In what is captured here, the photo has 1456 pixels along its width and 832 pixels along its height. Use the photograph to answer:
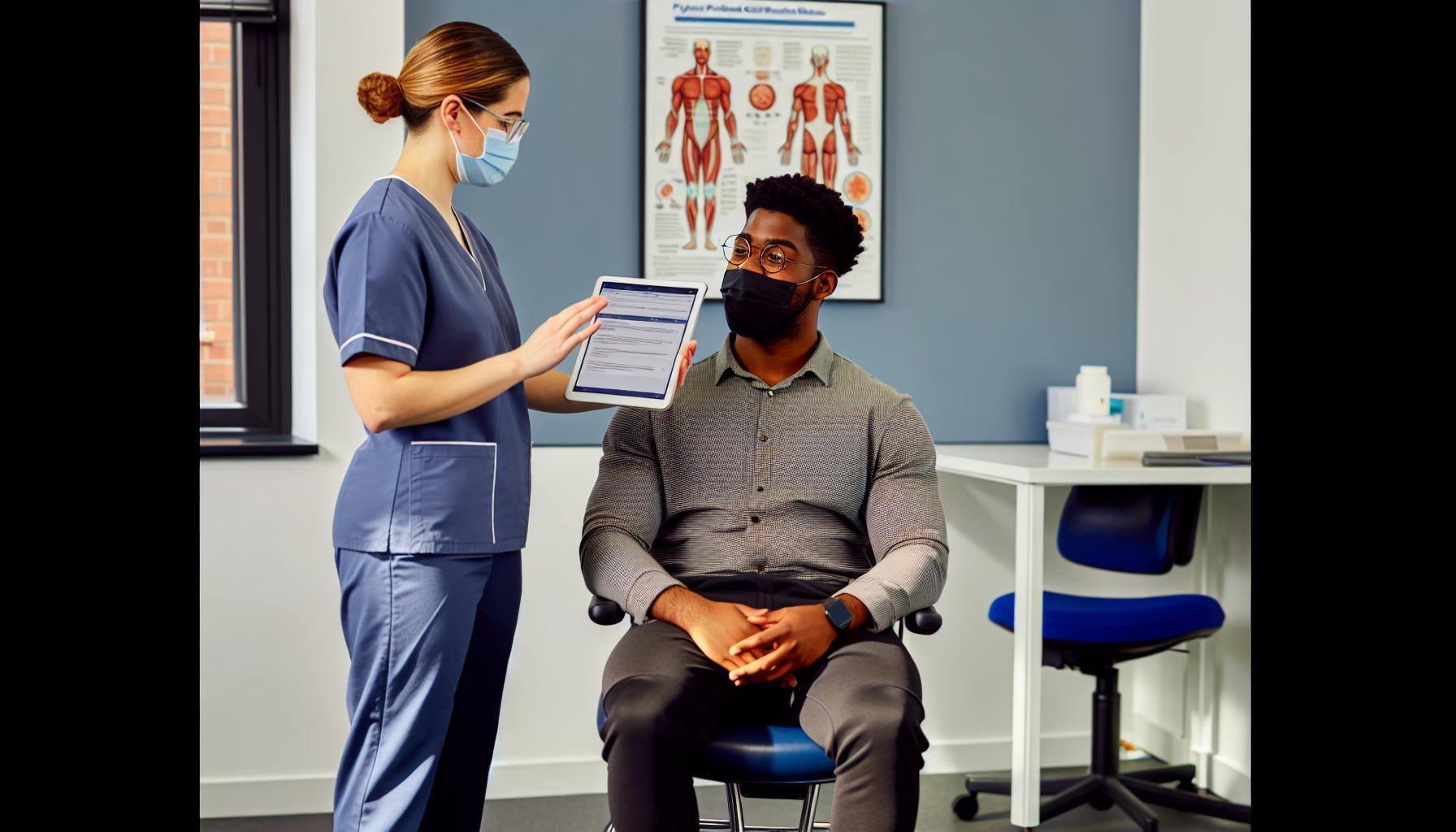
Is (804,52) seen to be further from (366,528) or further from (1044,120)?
(366,528)

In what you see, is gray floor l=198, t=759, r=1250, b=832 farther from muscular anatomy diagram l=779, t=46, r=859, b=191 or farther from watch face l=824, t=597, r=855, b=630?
muscular anatomy diagram l=779, t=46, r=859, b=191

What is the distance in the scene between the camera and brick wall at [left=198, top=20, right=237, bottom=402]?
2930mm

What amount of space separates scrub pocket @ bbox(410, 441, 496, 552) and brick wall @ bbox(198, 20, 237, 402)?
5.36ft

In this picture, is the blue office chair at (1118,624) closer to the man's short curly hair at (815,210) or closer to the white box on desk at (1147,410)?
the white box on desk at (1147,410)

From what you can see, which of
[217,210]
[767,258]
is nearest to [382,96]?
[767,258]

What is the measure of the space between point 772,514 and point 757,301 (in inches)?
13.5

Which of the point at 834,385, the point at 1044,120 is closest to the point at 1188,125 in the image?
the point at 1044,120

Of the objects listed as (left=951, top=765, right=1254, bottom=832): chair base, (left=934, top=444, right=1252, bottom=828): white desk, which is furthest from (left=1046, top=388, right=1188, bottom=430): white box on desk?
(left=951, top=765, right=1254, bottom=832): chair base

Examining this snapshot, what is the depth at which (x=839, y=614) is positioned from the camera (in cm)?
169
